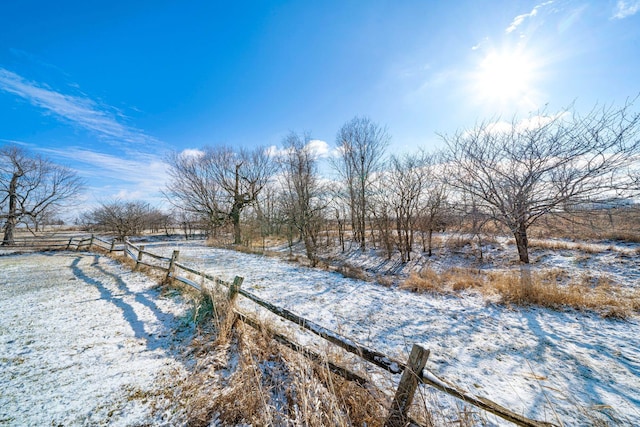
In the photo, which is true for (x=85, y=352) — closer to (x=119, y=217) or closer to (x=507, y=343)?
(x=507, y=343)

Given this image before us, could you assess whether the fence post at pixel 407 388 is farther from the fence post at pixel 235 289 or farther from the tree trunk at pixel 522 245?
the tree trunk at pixel 522 245

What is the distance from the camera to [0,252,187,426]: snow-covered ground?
91.8 inches

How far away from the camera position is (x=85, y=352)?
3287 mm

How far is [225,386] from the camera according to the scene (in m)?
2.65

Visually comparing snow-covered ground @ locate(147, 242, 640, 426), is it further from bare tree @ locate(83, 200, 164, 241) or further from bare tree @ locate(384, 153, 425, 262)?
bare tree @ locate(83, 200, 164, 241)

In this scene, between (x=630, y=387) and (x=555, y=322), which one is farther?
(x=555, y=322)

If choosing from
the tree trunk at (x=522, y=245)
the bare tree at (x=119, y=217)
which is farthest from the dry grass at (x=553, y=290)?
the bare tree at (x=119, y=217)

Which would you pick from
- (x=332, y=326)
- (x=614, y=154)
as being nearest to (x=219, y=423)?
(x=332, y=326)

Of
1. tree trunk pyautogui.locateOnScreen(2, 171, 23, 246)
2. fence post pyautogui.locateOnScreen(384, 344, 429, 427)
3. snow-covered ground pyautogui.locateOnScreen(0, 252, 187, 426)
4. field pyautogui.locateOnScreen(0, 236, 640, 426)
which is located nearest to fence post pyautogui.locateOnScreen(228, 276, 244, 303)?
field pyautogui.locateOnScreen(0, 236, 640, 426)

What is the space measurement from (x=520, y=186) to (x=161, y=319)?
11.0 metres

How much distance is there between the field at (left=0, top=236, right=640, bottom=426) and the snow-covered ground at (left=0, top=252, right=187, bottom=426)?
0.02 metres

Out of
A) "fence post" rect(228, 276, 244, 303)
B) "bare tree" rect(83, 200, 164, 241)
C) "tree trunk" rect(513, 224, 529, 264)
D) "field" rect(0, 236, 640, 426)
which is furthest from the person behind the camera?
"bare tree" rect(83, 200, 164, 241)

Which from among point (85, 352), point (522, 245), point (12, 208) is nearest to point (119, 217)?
point (12, 208)

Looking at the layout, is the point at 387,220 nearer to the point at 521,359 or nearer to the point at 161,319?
the point at 521,359
